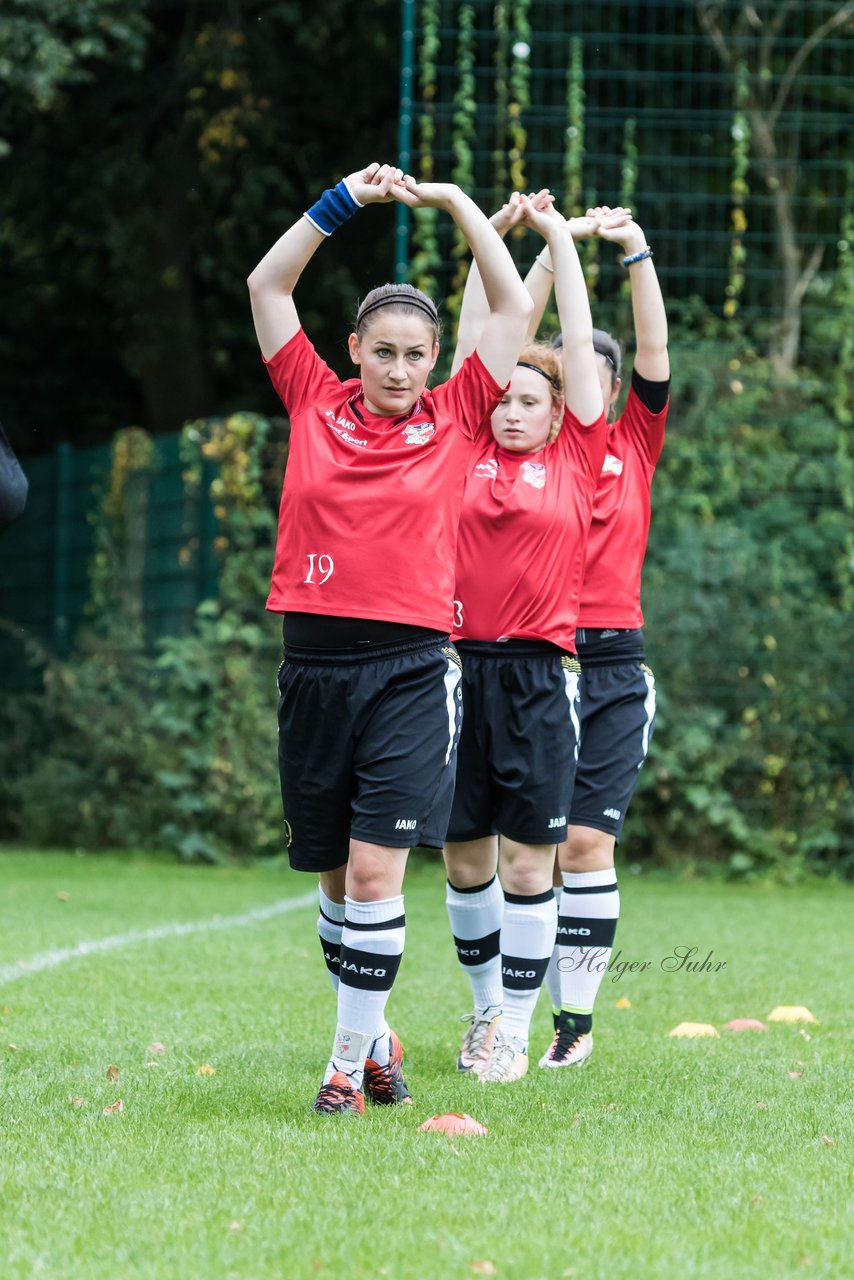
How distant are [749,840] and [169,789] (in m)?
3.58

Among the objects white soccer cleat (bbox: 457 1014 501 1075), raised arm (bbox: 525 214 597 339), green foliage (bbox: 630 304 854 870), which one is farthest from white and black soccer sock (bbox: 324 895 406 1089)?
green foliage (bbox: 630 304 854 870)

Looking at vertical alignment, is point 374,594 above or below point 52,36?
below

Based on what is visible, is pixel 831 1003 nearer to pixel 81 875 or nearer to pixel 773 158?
pixel 81 875

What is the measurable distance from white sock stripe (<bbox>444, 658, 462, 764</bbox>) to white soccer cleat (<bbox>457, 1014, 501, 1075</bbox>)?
962 mm

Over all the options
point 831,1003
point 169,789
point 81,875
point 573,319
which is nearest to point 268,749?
point 169,789

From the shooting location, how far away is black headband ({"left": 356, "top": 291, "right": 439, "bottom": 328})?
417cm

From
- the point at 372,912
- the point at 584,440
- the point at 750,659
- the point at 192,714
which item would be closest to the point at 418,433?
the point at 584,440

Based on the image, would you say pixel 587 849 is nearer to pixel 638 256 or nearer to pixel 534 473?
pixel 534 473

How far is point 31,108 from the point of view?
13430 mm

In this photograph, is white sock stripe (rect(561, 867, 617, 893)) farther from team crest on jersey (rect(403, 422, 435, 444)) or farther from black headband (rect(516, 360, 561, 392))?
team crest on jersey (rect(403, 422, 435, 444))

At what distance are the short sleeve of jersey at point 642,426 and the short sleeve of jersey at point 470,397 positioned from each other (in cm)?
112

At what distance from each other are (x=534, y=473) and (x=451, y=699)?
91 centimetres

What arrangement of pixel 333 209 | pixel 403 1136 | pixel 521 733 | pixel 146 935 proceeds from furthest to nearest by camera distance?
pixel 146 935, pixel 521 733, pixel 333 209, pixel 403 1136

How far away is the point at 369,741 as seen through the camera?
400 cm
